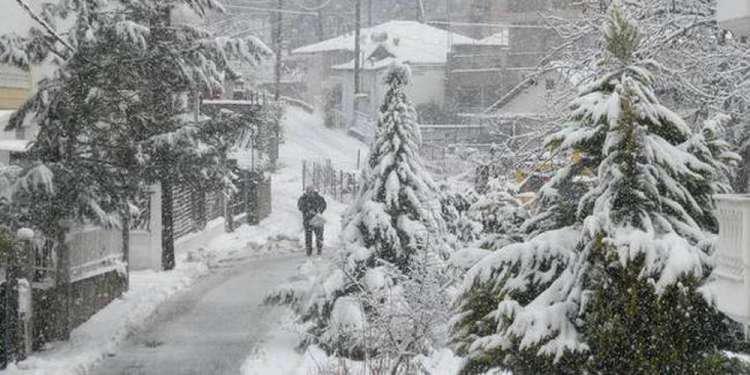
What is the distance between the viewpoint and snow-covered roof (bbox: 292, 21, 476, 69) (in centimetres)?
5716

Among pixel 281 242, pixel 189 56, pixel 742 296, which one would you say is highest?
pixel 189 56

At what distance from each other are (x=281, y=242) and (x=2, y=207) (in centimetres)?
1437

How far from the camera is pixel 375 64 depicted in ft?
189

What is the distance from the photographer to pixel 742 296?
23.6ft

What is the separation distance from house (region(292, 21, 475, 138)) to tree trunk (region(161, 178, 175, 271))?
106ft

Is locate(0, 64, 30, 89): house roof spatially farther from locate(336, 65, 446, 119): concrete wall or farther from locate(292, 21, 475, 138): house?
locate(336, 65, 446, 119): concrete wall

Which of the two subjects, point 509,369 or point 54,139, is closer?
point 509,369

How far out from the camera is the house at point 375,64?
184ft

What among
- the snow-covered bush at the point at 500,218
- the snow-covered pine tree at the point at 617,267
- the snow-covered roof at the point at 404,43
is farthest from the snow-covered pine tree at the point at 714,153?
the snow-covered roof at the point at 404,43

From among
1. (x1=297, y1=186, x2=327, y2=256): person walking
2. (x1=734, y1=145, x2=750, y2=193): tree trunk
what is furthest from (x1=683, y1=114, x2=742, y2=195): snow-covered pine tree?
(x1=297, y1=186, x2=327, y2=256): person walking

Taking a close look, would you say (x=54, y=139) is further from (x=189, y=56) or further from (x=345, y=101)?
(x=345, y=101)

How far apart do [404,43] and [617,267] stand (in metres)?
52.4

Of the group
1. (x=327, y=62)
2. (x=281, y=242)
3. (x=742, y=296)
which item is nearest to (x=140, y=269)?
(x=281, y=242)

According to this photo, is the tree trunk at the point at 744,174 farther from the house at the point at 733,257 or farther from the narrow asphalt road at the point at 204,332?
the narrow asphalt road at the point at 204,332
